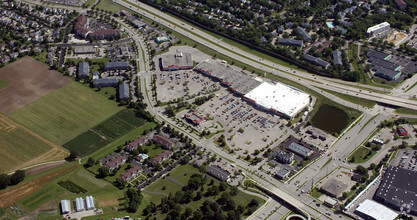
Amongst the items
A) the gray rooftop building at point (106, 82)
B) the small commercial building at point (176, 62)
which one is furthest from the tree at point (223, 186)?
the small commercial building at point (176, 62)

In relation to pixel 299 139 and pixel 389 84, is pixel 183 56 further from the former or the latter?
pixel 389 84

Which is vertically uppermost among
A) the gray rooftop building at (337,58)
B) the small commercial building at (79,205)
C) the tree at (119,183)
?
the gray rooftop building at (337,58)

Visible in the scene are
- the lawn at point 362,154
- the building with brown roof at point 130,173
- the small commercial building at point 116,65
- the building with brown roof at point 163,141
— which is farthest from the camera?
the small commercial building at point 116,65

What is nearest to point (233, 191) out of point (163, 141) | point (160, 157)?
point (160, 157)

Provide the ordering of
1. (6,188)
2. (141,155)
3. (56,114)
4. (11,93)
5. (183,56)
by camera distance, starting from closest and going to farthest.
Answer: (6,188), (141,155), (56,114), (11,93), (183,56)

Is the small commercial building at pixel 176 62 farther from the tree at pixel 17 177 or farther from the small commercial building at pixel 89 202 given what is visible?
the small commercial building at pixel 89 202

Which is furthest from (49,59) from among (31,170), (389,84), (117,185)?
(389,84)

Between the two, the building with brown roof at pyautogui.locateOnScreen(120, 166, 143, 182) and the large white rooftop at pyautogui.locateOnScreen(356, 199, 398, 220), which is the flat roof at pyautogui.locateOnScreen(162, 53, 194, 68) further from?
the large white rooftop at pyautogui.locateOnScreen(356, 199, 398, 220)
